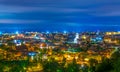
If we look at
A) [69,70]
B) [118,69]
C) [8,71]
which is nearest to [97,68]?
[69,70]

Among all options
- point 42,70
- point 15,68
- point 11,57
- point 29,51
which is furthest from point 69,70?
point 29,51

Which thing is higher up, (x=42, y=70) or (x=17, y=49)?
(x=17, y=49)

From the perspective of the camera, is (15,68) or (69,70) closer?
(69,70)

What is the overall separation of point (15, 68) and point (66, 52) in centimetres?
739

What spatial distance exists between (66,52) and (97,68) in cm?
995

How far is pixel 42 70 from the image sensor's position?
15242 mm

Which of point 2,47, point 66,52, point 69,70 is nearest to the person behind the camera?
point 69,70

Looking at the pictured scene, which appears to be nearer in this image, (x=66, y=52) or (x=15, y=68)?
(x=15, y=68)

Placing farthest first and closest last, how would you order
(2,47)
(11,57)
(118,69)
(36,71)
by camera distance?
(2,47) → (11,57) → (36,71) → (118,69)

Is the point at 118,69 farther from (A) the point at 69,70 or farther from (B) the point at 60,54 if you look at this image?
(B) the point at 60,54

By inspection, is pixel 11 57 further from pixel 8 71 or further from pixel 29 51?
pixel 8 71

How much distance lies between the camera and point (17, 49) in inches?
962

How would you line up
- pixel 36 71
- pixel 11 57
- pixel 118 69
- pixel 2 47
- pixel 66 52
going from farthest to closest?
pixel 2 47, pixel 66 52, pixel 11 57, pixel 36 71, pixel 118 69

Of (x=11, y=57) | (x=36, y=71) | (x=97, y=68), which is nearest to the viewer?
(x=97, y=68)
